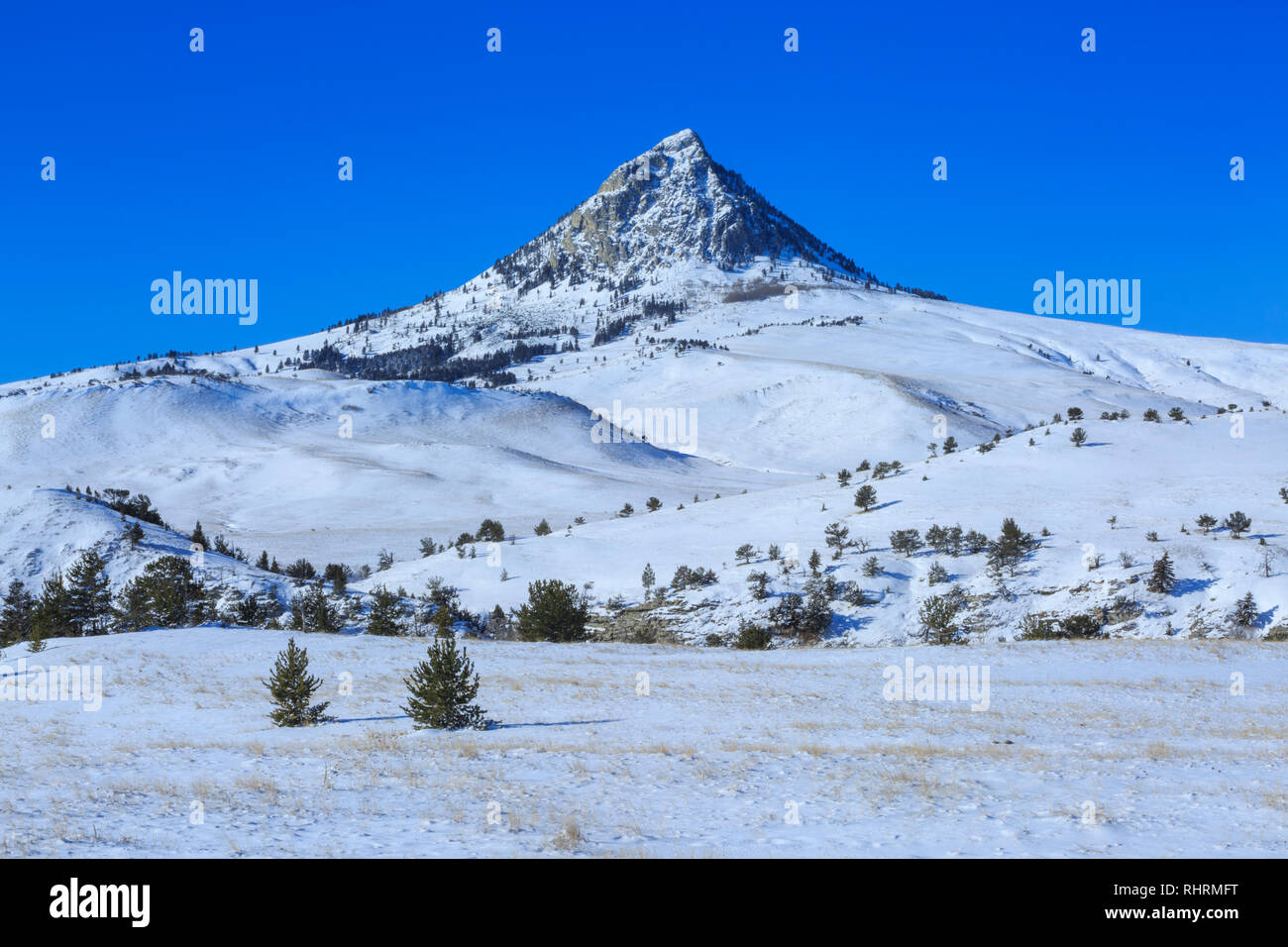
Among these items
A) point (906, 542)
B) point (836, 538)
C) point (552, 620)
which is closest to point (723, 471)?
point (836, 538)

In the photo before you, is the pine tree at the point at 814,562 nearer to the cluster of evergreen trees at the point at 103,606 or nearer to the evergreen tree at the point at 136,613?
the cluster of evergreen trees at the point at 103,606

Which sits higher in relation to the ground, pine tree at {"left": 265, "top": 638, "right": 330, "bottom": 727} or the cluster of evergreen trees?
Answer: the cluster of evergreen trees

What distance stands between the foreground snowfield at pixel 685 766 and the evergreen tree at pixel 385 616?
10.4 meters

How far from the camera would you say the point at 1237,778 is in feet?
41.1

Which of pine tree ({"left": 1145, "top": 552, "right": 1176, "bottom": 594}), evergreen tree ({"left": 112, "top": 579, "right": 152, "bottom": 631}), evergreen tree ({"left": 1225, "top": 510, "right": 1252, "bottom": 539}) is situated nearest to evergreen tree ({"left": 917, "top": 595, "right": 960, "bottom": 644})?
pine tree ({"left": 1145, "top": 552, "right": 1176, "bottom": 594})

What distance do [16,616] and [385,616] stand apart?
16.0 m

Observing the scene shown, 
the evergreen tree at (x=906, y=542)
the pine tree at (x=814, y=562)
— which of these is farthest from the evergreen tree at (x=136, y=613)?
the evergreen tree at (x=906, y=542)

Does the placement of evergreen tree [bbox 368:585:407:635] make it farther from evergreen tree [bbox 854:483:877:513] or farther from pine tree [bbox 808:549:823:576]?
evergreen tree [bbox 854:483:877:513]

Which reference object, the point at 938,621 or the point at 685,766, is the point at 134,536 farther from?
the point at 685,766

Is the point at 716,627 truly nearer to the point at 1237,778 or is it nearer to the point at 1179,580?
the point at 1179,580

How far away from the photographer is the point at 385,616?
37375 millimetres

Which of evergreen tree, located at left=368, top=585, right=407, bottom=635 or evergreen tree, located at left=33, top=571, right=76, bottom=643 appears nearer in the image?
evergreen tree, located at left=33, top=571, right=76, bottom=643

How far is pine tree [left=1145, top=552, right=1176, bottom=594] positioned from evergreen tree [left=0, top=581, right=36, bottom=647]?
43.1m

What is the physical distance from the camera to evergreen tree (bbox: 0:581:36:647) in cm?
3631
